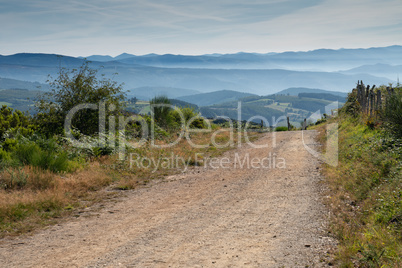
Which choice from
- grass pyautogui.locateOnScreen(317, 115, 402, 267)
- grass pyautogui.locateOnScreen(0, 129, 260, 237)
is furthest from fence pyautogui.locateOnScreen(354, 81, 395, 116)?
grass pyautogui.locateOnScreen(0, 129, 260, 237)

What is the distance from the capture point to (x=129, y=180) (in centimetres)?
948

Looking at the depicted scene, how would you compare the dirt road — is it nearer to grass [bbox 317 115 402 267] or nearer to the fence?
grass [bbox 317 115 402 267]

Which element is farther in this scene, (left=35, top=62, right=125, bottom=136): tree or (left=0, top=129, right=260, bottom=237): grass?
(left=35, top=62, right=125, bottom=136): tree

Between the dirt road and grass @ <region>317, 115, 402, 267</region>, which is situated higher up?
grass @ <region>317, 115, 402, 267</region>

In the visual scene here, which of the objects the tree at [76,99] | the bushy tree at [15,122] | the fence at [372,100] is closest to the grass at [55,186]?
the bushy tree at [15,122]

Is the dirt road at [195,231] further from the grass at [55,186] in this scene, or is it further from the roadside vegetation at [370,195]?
the grass at [55,186]

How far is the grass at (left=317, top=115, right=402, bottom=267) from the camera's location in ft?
14.3

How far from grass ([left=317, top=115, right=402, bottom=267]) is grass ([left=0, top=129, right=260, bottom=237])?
217 inches

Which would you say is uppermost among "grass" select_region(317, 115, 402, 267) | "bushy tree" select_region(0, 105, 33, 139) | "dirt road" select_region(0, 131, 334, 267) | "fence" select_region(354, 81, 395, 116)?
"fence" select_region(354, 81, 395, 116)

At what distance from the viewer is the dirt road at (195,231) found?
4.42m

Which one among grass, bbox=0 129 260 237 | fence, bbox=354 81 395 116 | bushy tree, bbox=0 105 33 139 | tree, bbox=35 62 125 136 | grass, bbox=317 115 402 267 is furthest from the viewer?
fence, bbox=354 81 395 116

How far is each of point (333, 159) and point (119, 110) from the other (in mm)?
9845

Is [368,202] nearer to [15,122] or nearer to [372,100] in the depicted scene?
[372,100]

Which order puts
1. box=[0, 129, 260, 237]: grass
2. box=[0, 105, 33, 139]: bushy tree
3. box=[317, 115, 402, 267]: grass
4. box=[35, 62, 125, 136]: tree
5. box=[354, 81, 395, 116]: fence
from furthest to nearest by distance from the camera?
box=[354, 81, 395, 116]: fence, box=[35, 62, 125, 136]: tree, box=[0, 105, 33, 139]: bushy tree, box=[0, 129, 260, 237]: grass, box=[317, 115, 402, 267]: grass
